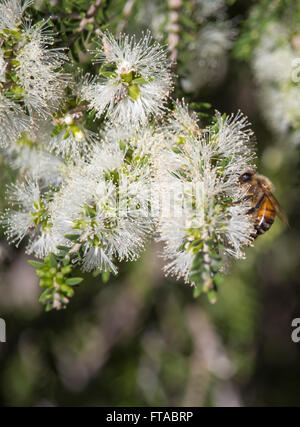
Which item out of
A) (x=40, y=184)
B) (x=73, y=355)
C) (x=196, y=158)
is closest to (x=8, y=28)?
(x=40, y=184)

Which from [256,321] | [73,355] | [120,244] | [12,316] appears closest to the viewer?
[120,244]

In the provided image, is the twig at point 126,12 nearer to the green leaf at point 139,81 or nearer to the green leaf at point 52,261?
the green leaf at point 139,81

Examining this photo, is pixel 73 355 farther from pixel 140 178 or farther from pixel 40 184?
pixel 140 178

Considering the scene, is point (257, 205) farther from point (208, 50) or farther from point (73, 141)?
point (208, 50)

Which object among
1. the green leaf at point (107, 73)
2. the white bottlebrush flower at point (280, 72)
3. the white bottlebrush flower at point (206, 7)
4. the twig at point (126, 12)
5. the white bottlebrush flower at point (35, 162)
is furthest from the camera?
the white bottlebrush flower at point (206, 7)

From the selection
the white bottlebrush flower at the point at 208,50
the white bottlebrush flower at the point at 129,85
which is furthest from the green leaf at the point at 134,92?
the white bottlebrush flower at the point at 208,50
